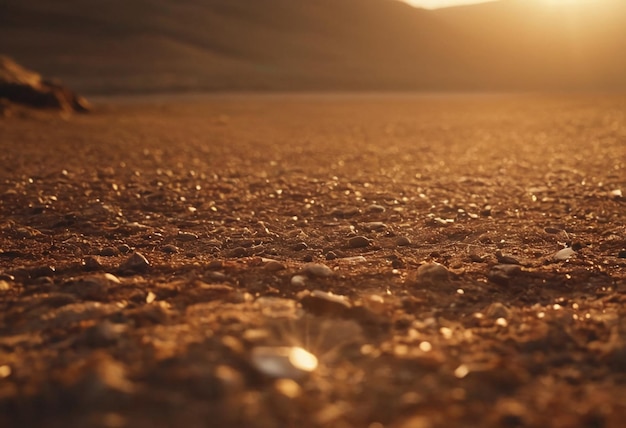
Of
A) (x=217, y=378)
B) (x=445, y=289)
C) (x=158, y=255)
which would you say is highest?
(x=158, y=255)

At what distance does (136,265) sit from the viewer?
9.27ft

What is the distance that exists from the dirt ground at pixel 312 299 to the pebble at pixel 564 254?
1 cm

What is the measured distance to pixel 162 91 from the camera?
2658 cm

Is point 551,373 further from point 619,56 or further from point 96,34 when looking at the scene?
point 619,56

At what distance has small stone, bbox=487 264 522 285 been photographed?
2.62 meters

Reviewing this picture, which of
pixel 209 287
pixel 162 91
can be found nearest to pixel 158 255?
pixel 209 287

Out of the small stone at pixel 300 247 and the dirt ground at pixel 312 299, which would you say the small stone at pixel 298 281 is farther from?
the small stone at pixel 300 247

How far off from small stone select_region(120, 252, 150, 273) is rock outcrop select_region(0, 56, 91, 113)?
442 inches

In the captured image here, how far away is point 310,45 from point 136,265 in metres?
56.5

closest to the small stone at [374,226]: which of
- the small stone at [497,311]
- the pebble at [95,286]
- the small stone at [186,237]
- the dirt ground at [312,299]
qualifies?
the dirt ground at [312,299]

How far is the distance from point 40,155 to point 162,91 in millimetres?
20329

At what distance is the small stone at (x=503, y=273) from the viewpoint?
2622 millimetres

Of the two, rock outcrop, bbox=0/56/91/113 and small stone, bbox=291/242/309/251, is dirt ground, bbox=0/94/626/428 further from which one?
rock outcrop, bbox=0/56/91/113

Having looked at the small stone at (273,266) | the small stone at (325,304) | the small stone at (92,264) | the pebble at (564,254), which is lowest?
the small stone at (325,304)
